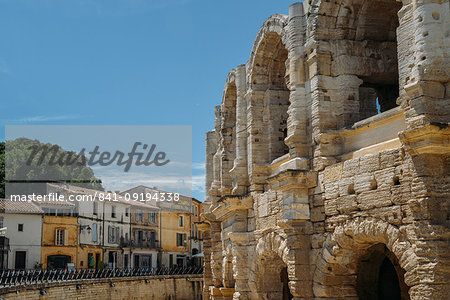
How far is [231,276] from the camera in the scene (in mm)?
16688

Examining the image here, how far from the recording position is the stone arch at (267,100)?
1472cm

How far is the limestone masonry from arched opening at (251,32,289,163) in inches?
1.1

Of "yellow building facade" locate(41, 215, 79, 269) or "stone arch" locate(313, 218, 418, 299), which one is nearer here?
"stone arch" locate(313, 218, 418, 299)

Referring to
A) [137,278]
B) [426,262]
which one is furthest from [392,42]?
[137,278]

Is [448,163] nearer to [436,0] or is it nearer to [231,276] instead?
[436,0]

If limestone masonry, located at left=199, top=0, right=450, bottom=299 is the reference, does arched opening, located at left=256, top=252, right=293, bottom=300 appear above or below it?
below

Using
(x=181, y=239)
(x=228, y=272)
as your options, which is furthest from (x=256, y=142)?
(x=181, y=239)

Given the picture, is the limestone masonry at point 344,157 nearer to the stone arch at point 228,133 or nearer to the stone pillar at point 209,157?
the stone arch at point 228,133

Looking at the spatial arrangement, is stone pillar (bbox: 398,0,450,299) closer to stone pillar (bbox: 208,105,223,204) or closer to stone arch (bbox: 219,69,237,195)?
stone arch (bbox: 219,69,237,195)

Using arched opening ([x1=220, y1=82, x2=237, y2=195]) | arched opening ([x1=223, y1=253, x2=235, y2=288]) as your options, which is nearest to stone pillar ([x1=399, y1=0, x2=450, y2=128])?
arched opening ([x1=223, y1=253, x2=235, y2=288])

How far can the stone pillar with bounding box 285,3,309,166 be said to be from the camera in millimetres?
11898

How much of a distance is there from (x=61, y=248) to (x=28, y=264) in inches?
A: 99.6

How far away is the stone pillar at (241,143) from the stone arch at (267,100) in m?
0.73

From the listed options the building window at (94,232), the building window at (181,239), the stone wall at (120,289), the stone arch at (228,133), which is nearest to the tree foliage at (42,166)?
the building window at (94,232)
